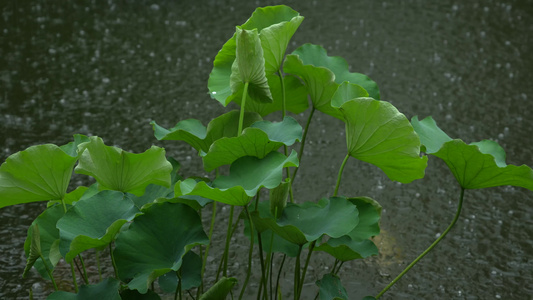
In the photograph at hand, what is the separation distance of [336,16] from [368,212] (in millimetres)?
1968

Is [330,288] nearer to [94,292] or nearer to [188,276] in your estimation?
[188,276]

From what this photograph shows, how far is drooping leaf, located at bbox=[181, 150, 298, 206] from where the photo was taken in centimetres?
78

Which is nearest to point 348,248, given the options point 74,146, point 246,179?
point 246,179

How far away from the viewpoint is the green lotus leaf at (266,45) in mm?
943

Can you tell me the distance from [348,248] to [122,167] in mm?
314

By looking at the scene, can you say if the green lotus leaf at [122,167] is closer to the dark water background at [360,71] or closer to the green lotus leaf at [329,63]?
the green lotus leaf at [329,63]

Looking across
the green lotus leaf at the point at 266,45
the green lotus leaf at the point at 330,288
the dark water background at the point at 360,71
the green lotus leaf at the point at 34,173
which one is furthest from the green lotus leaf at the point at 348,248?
the dark water background at the point at 360,71

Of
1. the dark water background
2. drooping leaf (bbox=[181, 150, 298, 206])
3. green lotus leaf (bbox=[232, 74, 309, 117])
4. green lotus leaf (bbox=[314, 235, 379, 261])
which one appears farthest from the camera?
the dark water background

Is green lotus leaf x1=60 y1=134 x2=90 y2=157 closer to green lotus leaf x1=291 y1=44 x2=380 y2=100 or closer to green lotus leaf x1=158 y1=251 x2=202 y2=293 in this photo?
green lotus leaf x1=158 y1=251 x2=202 y2=293

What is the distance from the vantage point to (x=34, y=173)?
824mm

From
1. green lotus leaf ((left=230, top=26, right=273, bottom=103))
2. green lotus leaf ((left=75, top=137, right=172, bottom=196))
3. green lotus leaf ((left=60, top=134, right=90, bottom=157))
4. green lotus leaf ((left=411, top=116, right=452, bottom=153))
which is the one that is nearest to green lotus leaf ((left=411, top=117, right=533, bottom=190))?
green lotus leaf ((left=411, top=116, right=452, bottom=153))

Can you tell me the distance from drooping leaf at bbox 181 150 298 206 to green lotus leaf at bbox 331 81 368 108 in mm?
109

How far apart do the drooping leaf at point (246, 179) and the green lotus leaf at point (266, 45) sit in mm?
114

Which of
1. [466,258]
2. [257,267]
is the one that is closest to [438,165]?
[466,258]
